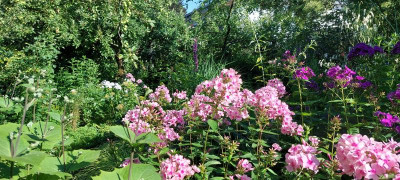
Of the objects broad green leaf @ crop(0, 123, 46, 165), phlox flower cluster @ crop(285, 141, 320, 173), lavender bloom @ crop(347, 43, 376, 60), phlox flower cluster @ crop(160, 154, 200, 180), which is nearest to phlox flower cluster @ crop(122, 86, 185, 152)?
phlox flower cluster @ crop(160, 154, 200, 180)

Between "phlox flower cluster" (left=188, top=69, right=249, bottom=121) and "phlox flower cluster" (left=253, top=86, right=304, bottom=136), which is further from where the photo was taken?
"phlox flower cluster" (left=188, top=69, right=249, bottom=121)

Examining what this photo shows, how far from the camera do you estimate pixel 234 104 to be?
1.99 meters

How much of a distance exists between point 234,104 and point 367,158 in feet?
3.25

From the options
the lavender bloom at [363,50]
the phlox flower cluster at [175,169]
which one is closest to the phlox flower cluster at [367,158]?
the phlox flower cluster at [175,169]

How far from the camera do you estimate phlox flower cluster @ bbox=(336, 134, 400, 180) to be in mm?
1041

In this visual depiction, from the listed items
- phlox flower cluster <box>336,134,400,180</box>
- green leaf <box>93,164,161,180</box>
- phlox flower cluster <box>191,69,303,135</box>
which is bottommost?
green leaf <box>93,164,161,180</box>

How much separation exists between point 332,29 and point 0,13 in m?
8.05

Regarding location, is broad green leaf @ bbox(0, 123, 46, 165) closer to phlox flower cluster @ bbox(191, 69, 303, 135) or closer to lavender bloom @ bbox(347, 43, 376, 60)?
phlox flower cluster @ bbox(191, 69, 303, 135)

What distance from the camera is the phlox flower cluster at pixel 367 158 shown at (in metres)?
1.04

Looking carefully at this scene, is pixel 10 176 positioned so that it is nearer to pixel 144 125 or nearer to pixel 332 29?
pixel 144 125

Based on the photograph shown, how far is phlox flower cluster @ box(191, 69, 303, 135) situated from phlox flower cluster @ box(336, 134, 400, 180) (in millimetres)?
683

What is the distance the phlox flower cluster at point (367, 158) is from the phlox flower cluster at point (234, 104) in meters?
0.68

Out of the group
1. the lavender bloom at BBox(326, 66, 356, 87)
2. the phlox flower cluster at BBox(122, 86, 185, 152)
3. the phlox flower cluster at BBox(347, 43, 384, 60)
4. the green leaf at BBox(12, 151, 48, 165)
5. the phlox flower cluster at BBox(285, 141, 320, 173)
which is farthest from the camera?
the phlox flower cluster at BBox(347, 43, 384, 60)

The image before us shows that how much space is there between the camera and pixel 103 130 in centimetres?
447
